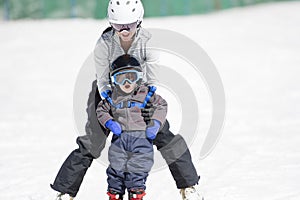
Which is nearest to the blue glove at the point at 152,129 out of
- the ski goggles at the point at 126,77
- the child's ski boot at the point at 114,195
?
the ski goggles at the point at 126,77

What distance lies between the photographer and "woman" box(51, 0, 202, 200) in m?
3.62

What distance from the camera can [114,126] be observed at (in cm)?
354

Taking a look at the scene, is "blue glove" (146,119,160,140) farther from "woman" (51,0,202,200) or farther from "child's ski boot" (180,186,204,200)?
"child's ski boot" (180,186,204,200)

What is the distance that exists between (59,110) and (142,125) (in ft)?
12.6

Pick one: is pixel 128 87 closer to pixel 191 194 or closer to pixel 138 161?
pixel 138 161

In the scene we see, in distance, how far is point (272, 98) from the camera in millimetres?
7586

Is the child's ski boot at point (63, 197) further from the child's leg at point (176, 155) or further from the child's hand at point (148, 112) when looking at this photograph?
the child's hand at point (148, 112)

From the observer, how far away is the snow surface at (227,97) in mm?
4965

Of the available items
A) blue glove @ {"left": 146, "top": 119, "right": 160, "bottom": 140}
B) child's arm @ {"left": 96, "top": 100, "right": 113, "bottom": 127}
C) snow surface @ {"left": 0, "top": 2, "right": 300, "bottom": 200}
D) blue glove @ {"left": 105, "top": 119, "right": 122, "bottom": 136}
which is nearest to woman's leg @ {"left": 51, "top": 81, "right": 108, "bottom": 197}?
child's arm @ {"left": 96, "top": 100, "right": 113, "bottom": 127}

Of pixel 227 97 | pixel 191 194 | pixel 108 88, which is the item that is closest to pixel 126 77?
pixel 108 88

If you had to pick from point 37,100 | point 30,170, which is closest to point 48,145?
point 30,170

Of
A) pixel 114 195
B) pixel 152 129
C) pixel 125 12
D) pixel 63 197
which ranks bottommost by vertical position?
pixel 63 197

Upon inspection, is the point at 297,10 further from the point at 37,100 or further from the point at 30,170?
the point at 30,170

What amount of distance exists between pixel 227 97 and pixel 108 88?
4.10 meters
